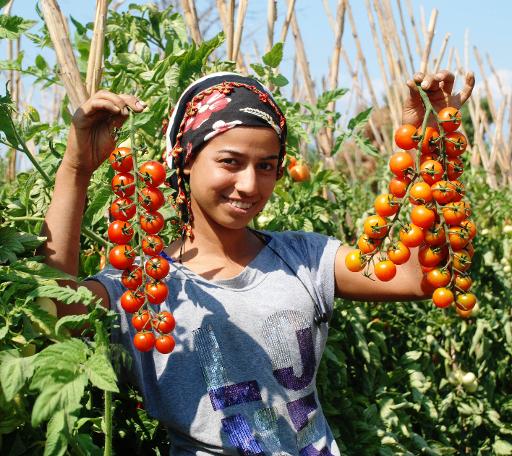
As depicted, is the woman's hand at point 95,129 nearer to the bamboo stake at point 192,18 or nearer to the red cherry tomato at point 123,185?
the red cherry tomato at point 123,185

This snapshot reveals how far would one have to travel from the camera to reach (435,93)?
1242 mm

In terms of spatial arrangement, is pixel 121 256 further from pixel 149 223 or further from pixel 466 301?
pixel 466 301

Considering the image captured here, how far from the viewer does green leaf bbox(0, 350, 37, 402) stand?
2.59ft

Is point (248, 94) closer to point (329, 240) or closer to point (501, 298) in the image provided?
point (329, 240)

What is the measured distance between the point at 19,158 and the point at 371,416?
9.96ft

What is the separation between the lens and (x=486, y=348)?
2494 millimetres

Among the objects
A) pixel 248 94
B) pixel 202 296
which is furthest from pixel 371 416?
pixel 248 94

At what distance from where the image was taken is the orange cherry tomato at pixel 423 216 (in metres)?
1.04

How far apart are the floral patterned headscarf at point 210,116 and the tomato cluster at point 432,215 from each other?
0.32 m

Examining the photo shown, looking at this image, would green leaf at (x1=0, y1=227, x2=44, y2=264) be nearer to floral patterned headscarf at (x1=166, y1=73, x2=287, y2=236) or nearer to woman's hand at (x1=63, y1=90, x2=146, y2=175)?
woman's hand at (x1=63, y1=90, x2=146, y2=175)

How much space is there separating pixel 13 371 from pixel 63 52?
0.80 metres

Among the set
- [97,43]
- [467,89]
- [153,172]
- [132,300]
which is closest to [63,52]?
[97,43]

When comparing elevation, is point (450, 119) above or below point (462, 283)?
above

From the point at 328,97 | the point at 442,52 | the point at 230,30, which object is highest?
the point at 442,52
